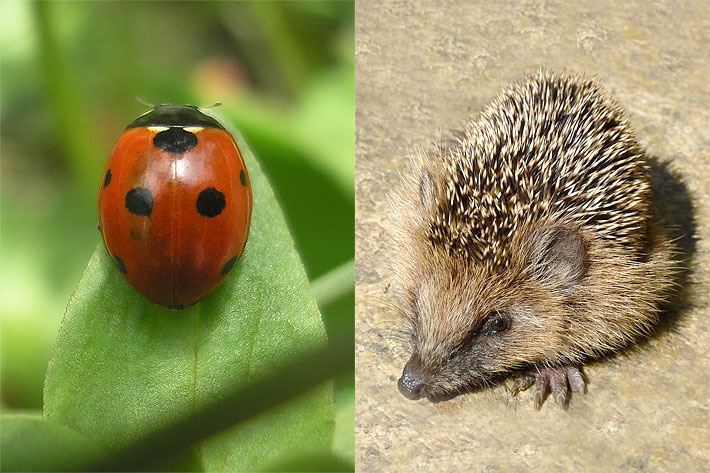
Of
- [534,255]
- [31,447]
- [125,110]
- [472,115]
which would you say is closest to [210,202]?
[31,447]

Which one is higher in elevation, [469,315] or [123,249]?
[123,249]

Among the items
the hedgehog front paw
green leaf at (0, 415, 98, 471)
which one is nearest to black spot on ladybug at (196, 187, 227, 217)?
green leaf at (0, 415, 98, 471)

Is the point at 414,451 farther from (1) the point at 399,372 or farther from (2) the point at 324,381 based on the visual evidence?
(2) the point at 324,381

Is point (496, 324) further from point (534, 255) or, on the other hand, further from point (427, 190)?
point (427, 190)

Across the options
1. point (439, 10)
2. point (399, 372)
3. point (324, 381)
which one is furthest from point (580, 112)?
point (324, 381)

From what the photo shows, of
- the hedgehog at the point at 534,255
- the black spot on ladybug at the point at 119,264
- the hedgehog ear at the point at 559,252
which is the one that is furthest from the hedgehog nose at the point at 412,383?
the black spot on ladybug at the point at 119,264

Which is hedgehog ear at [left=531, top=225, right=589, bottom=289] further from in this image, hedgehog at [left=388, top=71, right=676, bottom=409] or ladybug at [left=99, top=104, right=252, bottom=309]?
ladybug at [left=99, top=104, right=252, bottom=309]
